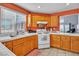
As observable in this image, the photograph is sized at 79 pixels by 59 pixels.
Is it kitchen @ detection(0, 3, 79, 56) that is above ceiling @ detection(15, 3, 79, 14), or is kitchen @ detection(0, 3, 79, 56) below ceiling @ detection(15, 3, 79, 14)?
below

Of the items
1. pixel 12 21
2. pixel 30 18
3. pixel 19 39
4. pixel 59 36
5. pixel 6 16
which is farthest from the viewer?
pixel 30 18

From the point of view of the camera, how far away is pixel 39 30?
564 centimetres

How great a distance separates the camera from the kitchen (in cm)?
383

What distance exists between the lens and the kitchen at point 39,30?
3.83 m

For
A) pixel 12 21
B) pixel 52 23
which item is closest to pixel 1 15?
pixel 12 21

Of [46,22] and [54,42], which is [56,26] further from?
[54,42]

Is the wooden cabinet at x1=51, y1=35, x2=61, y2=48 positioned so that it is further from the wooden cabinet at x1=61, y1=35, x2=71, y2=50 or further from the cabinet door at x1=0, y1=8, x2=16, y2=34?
the cabinet door at x1=0, y1=8, x2=16, y2=34

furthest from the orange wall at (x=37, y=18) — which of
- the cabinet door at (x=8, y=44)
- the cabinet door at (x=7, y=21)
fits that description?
the cabinet door at (x=8, y=44)

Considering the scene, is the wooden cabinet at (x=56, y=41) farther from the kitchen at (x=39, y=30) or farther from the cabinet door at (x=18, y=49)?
the cabinet door at (x=18, y=49)

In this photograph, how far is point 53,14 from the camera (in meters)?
6.66

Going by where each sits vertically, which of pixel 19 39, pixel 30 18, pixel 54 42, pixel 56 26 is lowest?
pixel 54 42

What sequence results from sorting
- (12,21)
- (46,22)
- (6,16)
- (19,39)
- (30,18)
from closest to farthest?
(19,39)
(6,16)
(12,21)
(30,18)
(46,22)

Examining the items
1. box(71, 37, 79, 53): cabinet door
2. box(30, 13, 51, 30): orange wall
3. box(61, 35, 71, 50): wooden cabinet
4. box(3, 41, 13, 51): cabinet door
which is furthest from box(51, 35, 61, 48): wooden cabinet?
box(3, 41, 13, 51): cabinet door

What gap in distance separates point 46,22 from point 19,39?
3.31 m
